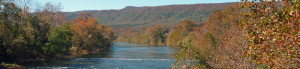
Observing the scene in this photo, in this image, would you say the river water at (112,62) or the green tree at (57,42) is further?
the green tree at (57,42)

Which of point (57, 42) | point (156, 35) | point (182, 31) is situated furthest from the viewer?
point (156, 35)

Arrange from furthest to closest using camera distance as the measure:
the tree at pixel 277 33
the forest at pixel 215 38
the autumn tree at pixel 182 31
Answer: the autumn tree at pixel 182 31, the forest at pixel 215 38, the tree at pixel 277 33


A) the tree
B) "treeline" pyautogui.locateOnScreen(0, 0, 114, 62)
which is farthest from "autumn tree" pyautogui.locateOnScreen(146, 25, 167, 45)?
the tree

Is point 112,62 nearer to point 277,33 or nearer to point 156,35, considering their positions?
point 277,33

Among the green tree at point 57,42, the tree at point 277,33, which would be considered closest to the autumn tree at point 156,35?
the green tree at point 57,42

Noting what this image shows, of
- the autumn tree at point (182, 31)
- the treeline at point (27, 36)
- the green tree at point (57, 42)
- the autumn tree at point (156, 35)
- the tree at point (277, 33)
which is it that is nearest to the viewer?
the tree at point (277, 33)

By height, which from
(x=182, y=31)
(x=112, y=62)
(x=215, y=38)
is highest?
(x=215, y=38)

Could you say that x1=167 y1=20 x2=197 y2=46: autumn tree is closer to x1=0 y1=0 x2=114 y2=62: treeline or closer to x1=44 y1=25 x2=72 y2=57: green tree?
x1=0 y1=0 x2=114 y2=62: treeline

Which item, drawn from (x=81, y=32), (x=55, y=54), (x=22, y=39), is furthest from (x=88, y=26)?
(x=22, y=39)

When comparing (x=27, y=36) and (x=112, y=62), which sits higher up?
(x=27, y=36)

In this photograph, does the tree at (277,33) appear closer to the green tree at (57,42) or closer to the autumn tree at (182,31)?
the green tree at (57,42)

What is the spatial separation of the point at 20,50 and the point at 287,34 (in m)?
32.8

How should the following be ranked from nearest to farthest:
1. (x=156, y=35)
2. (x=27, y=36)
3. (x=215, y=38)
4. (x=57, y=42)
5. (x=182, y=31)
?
(x=27, y=36)
(x=215, y=38)
(x=57, y=42)
(x=182, y=31)
(x=156, y=35)

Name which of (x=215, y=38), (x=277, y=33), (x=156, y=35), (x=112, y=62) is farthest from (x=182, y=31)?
(x=277, y=33)
